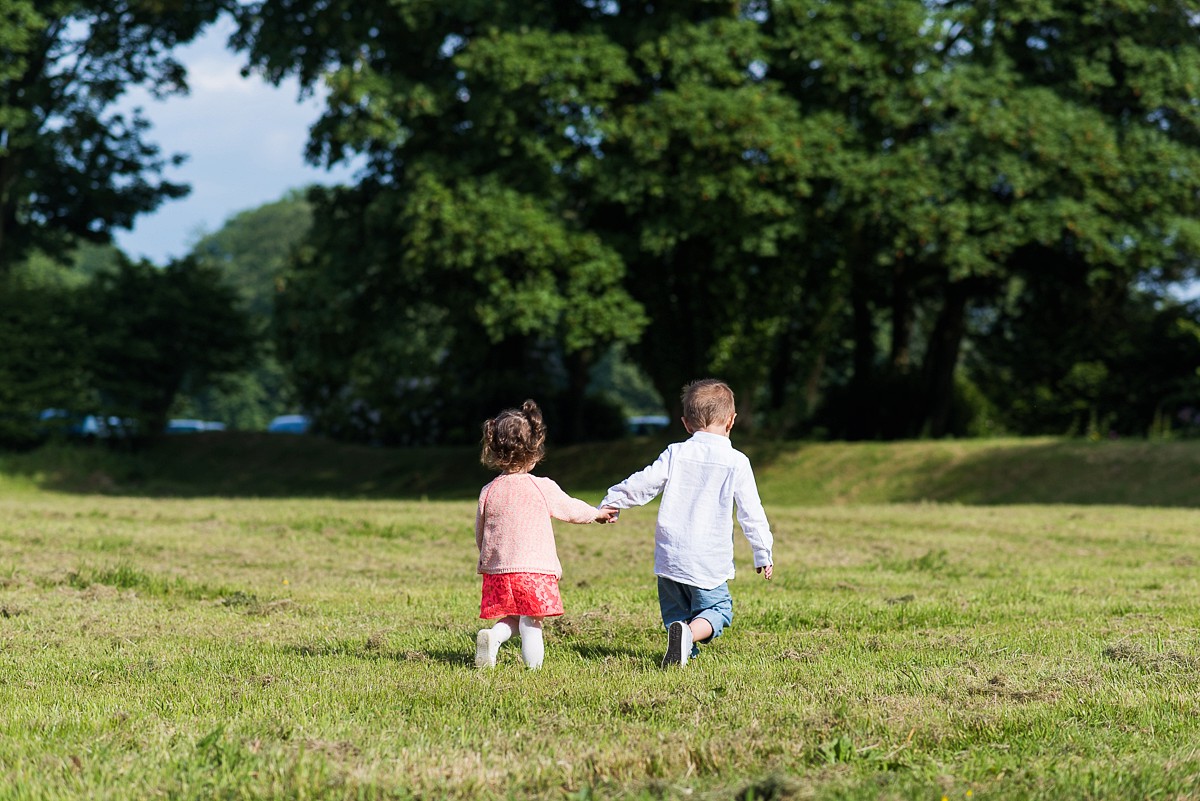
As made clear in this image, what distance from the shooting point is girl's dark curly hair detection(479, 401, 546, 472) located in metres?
6.51

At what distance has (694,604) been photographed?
21.5 feet

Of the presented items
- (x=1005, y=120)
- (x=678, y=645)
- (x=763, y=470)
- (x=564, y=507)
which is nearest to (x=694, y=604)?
(x=678, y=645)

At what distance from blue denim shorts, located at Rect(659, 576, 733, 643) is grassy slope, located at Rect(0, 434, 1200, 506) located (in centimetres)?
1592

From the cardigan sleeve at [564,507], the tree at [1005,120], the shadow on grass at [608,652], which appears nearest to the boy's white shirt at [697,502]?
the cardigan sleeve at [564,507]

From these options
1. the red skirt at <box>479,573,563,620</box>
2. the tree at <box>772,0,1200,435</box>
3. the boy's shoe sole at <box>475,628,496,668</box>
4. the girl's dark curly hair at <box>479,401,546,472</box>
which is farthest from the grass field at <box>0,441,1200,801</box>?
the tree at <box>772,0,1200,435</box>

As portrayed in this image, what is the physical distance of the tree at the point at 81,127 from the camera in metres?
28.9

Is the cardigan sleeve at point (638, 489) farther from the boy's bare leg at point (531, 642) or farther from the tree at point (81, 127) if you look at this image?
the tree at point (81, 127)

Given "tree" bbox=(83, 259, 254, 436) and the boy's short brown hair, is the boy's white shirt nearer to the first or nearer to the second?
the boy's short brown hair

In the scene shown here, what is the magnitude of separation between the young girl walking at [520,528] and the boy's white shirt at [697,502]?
288mm

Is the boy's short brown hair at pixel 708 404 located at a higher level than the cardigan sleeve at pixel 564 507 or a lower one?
higher

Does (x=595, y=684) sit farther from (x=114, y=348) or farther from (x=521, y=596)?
(x=114, y=348)

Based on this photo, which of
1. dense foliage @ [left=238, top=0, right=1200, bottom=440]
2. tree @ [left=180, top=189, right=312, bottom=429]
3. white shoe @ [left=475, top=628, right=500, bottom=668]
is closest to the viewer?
white shoe @ [left=475, top=628, right=500, bottom=668]

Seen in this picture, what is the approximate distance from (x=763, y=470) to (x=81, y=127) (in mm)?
18087

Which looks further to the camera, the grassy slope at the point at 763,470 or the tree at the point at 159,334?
the tree at the point at 159,334
